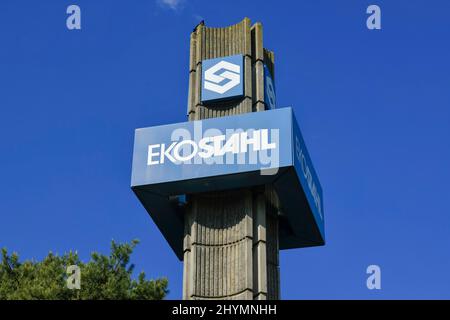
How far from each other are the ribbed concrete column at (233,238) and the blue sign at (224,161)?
2.45ft

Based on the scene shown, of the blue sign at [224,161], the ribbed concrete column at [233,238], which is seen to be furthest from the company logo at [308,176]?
the ribbed concrete column at [233,238]

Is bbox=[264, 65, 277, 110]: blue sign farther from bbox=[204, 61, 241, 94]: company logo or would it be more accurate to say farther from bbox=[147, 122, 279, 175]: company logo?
bbox=[147, 122, 279, 175]: company logo

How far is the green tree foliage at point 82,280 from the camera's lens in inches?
1390

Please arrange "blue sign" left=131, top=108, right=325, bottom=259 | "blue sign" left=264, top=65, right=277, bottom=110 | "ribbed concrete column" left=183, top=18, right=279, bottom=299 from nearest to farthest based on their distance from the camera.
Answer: "ribbed concrete column" left=183, top=18, right=279, bottom=299 → "blue sign" left=131, top=108, right=325, bottom=259 → "blue sign" left=264, top=65, right=277, bottom=110

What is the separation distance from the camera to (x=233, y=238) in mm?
33031

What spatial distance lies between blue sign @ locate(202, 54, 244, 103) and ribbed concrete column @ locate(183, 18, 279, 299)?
0.92ft

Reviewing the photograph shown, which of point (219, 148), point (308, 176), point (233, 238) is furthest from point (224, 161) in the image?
point (308, 176)

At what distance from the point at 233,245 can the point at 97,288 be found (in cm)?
660

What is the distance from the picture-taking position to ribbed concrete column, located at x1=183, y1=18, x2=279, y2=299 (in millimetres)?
31969

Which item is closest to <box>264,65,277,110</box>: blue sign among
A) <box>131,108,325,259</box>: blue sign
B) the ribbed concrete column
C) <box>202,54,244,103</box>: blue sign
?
the ribbed concrete column

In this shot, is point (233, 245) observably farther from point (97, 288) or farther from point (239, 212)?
point (97, 288)

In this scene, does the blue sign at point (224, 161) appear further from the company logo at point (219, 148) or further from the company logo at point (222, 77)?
the company logo at point (222, 77)

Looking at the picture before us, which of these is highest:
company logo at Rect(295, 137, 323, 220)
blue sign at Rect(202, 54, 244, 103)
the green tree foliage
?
blue sign at Rect(202, 54, 244, 103)
